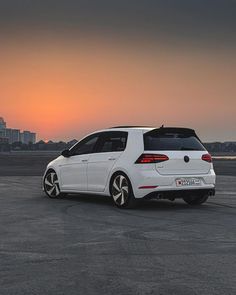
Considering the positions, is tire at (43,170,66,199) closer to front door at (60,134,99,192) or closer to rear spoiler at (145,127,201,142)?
front door at (60,134,99,192)

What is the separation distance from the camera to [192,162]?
1027 centimetres

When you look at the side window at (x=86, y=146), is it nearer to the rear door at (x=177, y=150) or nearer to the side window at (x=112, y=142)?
the side window at (x=112, y=142)

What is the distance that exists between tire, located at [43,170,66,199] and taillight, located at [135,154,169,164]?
3.03m

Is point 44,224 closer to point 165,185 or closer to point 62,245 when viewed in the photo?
point 62,245

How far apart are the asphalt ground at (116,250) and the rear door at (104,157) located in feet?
1.91

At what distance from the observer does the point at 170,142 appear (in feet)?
33.8

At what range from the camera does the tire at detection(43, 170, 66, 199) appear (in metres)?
12.3

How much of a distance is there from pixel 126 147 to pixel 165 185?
117 cm

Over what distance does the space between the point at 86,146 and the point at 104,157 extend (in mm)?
1053

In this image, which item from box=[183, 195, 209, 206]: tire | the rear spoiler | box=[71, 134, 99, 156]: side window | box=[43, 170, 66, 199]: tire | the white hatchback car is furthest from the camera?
box=[43, 170, 66, 199]: tire

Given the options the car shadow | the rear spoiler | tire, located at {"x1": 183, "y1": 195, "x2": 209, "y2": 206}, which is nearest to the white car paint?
the rear spoiler

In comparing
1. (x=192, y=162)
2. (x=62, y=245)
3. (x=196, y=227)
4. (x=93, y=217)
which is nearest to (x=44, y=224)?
(x=93, y=217)

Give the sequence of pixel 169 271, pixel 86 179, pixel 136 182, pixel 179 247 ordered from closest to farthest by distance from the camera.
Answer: pixel 169 271
pixel 179 247
pixel 136 182
pixel 86 179

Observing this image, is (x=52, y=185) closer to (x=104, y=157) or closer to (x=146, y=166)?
(x=104, y=157)
